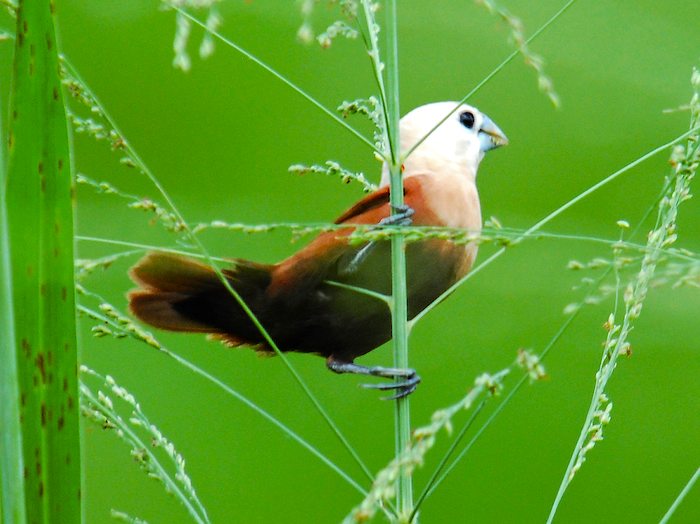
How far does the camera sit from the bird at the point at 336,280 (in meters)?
0.48

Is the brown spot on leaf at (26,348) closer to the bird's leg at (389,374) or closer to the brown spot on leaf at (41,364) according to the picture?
the brown spot on leaf at (41,364)

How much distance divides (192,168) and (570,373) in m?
0.44

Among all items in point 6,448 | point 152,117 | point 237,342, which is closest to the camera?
point 6,448

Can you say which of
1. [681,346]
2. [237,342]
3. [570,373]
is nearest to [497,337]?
[570,373]

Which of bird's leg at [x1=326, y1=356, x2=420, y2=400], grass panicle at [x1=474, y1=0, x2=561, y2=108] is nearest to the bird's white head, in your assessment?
bird's leg at [x1=326, y1=356, x2=420, y2=400]

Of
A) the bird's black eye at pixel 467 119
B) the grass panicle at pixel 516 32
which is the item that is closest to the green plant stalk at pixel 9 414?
the grass panicle at pixel 516 32

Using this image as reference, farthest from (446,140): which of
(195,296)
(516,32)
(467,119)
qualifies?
(516,32)

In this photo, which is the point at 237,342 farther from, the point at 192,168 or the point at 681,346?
the point at 681,346

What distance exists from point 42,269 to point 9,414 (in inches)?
1.3

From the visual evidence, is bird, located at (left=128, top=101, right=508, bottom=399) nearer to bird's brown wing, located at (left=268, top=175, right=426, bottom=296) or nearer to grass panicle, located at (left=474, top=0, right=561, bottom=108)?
bird's brown wing, located at (left=268, top=175, right=426, bottom=296)

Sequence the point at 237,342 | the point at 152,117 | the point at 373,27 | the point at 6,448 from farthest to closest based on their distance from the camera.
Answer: the point at 152,117 → the point at 237,342 → the point at 373,27 → the point at 6,448

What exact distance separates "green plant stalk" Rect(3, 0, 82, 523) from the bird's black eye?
15.6 inches

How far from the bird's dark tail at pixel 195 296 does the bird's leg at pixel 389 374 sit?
0.05 metres

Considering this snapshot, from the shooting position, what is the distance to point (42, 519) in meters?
0.20
